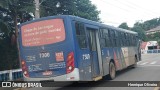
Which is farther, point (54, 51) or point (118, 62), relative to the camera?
point (118, 62)

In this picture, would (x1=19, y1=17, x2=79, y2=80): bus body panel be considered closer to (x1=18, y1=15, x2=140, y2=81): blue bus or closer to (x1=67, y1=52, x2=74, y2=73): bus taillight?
(x1=18, y1=15, x2=140, y2=81): blue bus

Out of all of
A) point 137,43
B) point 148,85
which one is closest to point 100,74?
point 148,85

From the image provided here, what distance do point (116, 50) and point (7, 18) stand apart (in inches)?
406

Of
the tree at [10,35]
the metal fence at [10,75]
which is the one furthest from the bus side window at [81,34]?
the tree at [10,35]

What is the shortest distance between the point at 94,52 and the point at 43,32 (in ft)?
8.71

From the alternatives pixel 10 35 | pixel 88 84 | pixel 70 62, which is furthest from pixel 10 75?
pixel 10 35

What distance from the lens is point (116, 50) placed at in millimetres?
16594

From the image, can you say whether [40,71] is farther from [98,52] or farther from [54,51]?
[98,52]

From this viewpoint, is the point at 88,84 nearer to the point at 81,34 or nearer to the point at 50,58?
the point at 81,34

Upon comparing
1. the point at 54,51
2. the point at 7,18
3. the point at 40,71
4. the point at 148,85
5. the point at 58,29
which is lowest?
the point at 148,85

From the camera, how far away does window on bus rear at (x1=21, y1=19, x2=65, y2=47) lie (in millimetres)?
11199

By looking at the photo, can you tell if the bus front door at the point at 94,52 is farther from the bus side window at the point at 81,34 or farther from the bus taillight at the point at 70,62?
the bus taillight at the point at 70,62

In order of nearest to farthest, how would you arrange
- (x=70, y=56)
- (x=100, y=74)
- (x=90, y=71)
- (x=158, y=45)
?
(x=70, y=56)
(x=90, y=71)
(x=100, y=74)
(x=158, y=45)

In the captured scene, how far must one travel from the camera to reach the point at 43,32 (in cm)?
1140
